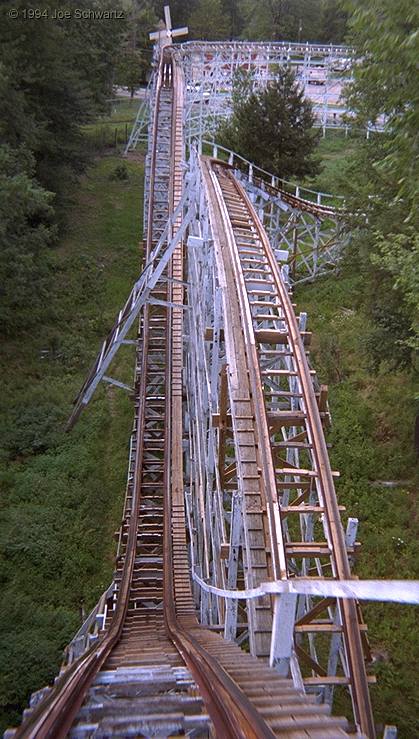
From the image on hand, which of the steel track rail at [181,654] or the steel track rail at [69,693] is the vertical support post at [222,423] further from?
the steel track rail at [69,693]

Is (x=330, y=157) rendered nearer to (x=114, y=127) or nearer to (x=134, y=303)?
(x=114, y=127)

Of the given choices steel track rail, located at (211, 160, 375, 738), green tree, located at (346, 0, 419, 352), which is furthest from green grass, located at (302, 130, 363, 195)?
steel track rail, located at (211, 160, 375, 738)

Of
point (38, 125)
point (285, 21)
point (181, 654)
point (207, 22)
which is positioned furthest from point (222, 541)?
point (285, 21)

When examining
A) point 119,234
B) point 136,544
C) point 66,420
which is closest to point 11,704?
point 136,544

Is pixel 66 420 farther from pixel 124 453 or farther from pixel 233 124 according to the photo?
pixel 233 124

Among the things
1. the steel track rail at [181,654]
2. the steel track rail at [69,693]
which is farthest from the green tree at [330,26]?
the steel track rail at [69,693]

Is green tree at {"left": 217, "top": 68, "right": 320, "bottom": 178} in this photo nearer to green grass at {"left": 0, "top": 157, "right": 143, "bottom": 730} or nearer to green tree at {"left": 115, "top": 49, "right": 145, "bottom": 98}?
green grass at {"left": 0, "top": 157, "right": 143, "bottom": 730}
